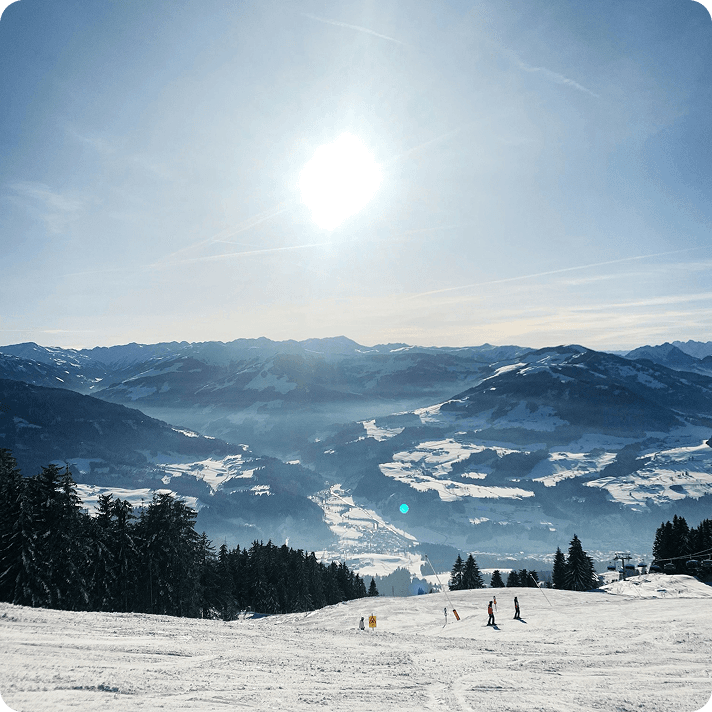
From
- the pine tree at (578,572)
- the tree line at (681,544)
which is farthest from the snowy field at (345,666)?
the tree line at (681,544)

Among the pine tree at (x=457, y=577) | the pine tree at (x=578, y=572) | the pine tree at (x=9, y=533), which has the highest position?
the pine tree at (x=9, y=533)

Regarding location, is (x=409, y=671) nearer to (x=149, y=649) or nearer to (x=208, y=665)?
(x=208, y=665)

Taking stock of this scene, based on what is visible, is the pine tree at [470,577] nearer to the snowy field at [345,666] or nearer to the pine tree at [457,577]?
the pine tree at [457,577]

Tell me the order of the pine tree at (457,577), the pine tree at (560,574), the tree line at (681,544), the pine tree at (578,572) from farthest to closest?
the pine tree at (457,577) → the pine tree at (560,574) → the pine tree at (578,572) → the tree line at (681,544)

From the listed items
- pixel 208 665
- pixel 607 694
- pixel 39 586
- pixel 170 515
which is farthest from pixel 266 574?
pixel 607 694

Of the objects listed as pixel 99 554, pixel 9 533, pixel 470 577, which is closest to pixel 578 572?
pixel 470 577

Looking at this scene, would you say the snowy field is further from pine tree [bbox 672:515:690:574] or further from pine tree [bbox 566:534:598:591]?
pine tree [bbox 672:515:690:574]

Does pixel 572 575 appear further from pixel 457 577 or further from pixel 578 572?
pixel 457 577
